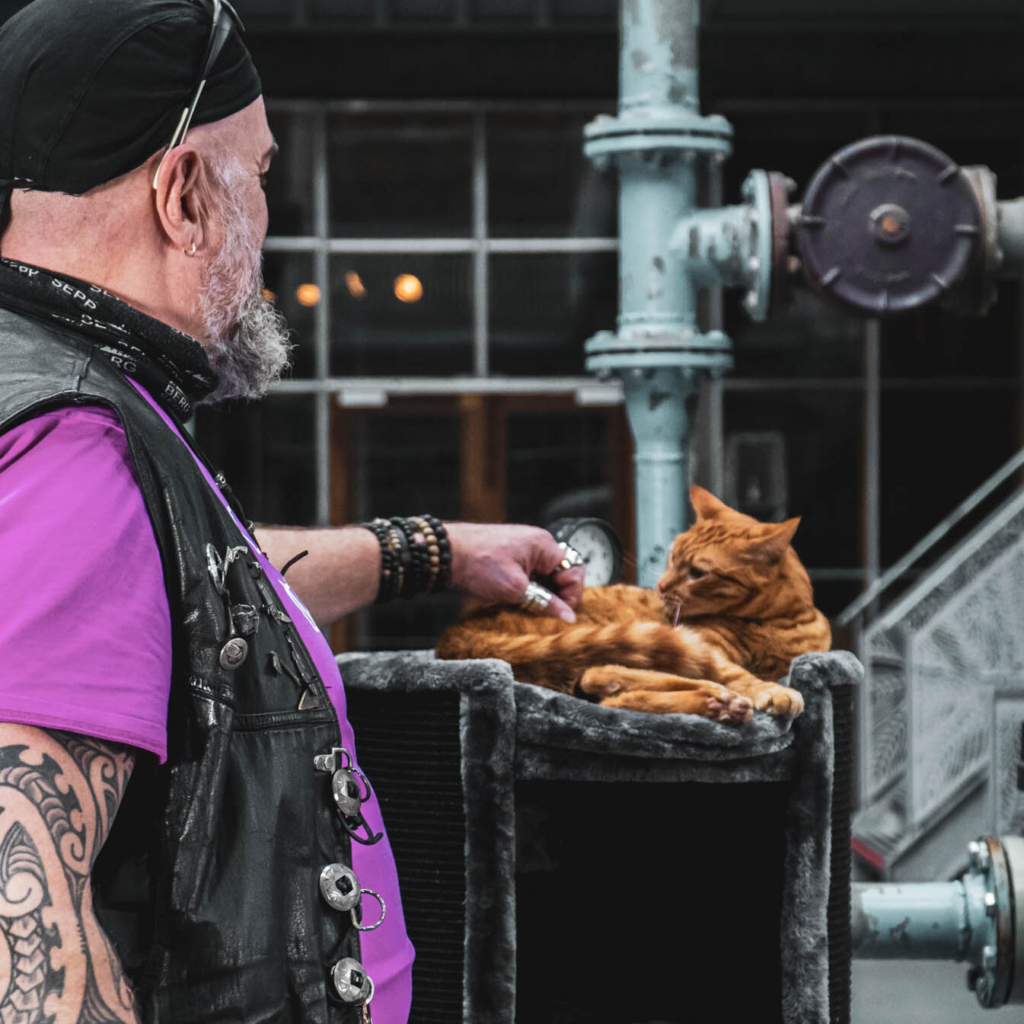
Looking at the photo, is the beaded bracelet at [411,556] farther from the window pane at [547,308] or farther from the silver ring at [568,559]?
the window pane at [547,308]

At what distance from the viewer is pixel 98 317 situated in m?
1.15

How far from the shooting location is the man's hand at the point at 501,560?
238 cm

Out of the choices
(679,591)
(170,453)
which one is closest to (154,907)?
(170,453)

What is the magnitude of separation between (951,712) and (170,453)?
5572 millimetres

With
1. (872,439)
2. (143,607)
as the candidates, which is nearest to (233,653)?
(143,607)

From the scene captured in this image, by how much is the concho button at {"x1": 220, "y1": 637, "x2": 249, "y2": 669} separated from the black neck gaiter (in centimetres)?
26

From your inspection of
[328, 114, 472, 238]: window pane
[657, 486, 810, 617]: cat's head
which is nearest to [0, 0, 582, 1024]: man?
[657, 486, 810, 617]: cat's head

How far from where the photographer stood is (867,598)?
7.99 meters

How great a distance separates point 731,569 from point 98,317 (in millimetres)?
1736

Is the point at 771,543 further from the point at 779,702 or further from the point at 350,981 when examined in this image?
the point at 350,981

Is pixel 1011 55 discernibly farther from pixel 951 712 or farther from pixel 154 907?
pixel 154 907

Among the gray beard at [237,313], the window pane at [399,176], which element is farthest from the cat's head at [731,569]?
the window pane at [399,176]

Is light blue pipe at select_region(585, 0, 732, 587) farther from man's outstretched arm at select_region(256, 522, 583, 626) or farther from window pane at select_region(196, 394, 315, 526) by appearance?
window pane at select_region(196, 394, 315, 526)

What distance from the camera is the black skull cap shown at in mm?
1124
